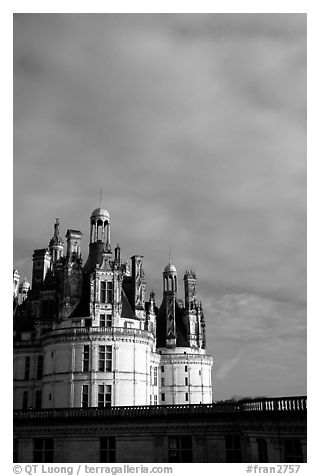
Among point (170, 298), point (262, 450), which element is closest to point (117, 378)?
point (170, 298)

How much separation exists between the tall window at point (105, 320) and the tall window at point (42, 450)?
43.9 ft

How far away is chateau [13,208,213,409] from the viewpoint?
39438 mm

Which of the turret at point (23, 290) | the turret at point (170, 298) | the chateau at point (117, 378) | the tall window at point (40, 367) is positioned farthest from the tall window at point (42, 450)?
the turret at point (23, 290)

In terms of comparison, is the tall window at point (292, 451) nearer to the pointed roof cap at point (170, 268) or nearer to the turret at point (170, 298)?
the turret at point (170, 298)

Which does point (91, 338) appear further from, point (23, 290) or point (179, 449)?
point (23, 290)

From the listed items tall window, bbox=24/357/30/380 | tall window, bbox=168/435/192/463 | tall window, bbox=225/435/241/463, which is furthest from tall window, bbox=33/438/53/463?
tall window, bbox=24/357/30/380

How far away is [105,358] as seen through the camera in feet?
130

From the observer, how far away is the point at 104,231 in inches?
1762

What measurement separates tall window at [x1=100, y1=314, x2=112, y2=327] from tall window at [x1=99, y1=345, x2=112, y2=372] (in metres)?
1.63

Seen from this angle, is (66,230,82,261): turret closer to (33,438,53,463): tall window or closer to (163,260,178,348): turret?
(163,260,178,348): turret
